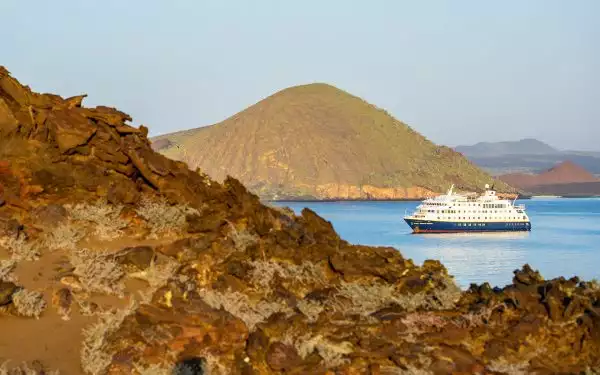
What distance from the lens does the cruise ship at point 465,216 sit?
116000 millimetres

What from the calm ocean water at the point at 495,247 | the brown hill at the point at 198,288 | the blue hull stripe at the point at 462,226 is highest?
the brown hill at the point at 198,288

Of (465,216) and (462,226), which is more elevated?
(465,216)

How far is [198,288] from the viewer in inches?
421

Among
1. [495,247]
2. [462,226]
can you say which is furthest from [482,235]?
[495,247]

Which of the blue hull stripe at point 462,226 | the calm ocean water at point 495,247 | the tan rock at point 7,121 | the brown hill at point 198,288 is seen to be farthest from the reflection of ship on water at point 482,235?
the tan rock at point 7,121

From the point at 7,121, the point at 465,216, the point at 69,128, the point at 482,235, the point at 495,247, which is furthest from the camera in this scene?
the point at 465,216

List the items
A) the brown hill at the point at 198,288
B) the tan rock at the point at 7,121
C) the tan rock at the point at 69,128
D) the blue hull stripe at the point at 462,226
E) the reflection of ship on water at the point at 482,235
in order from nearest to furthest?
1. the brown hill at the point at 198,288
2. the tan rock at the point at 7,121
3. the tan rock at the point at 69,128
4. the reflection of ship on water at the point at 482,235
5. the blue hull stripe at the point at 462,226

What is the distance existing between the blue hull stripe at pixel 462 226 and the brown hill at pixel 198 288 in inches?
4025

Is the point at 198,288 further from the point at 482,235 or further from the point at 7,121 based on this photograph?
the point at 482,235

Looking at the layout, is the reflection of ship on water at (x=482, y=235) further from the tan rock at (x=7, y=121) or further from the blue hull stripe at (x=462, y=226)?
the tan rock at (x=7, y=121)

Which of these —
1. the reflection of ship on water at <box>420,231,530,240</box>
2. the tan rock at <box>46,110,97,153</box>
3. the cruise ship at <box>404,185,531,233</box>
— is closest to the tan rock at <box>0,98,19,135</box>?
the tan rock at <box>46,110,97,153</box>

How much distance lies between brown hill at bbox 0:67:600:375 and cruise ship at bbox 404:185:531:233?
10302 centimetres

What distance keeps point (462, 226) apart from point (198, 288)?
110817mm

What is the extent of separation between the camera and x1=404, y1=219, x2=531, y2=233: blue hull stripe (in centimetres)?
11519
